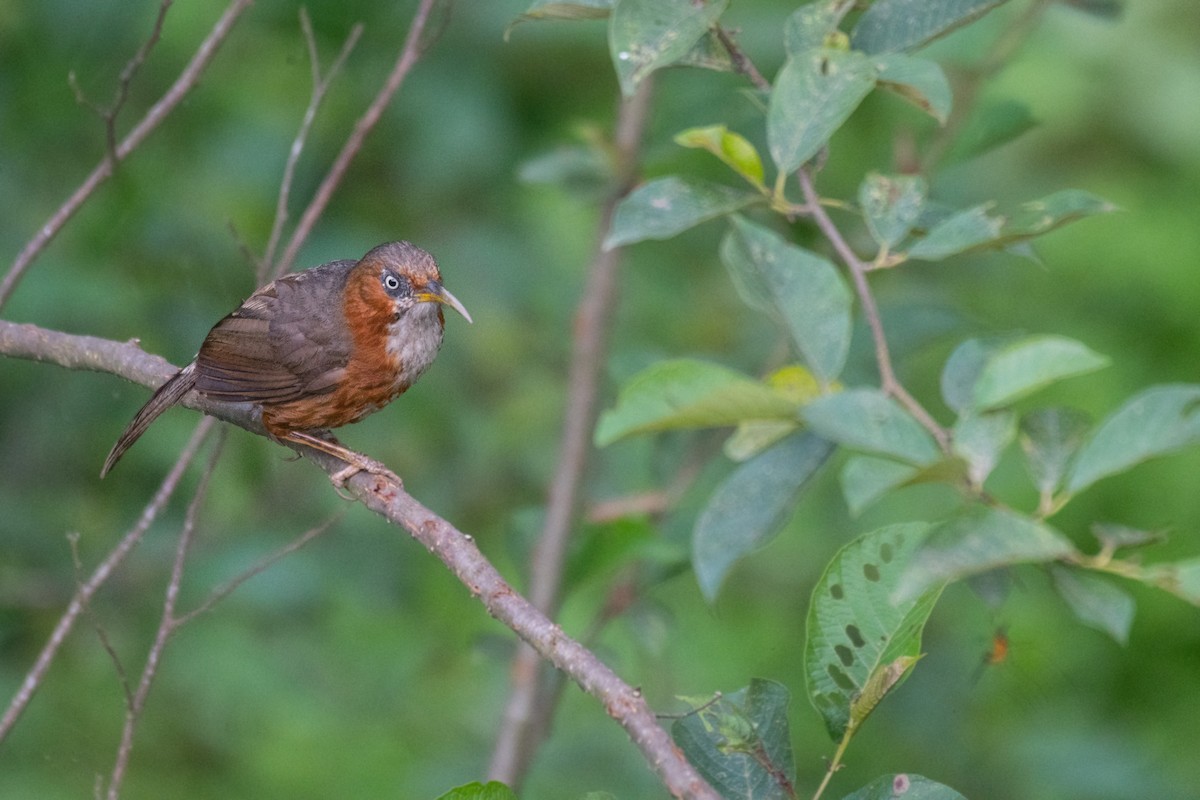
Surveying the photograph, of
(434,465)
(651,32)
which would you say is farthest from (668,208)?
(434,465)

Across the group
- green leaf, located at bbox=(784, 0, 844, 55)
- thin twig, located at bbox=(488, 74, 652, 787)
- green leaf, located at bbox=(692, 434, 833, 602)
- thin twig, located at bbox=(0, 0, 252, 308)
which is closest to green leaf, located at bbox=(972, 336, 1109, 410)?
green leaf, located at bbox=(692, 434, 833, 602)

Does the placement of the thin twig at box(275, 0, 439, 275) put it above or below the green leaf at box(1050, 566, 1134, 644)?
above

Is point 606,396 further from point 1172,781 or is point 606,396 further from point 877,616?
point 877,616

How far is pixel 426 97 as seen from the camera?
176 inches

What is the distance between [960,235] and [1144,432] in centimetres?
55

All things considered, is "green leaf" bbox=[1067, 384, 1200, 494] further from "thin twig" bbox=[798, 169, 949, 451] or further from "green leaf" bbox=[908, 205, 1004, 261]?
"green leaf" bbox=[908, 205, 1004, 261]

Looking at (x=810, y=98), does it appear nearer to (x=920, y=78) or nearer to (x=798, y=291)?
(x=920, y=78)

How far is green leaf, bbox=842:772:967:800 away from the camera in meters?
1.60

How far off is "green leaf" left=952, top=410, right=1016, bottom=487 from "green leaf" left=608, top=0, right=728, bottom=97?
0.80 m

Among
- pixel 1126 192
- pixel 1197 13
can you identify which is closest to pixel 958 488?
pixel 1126 192

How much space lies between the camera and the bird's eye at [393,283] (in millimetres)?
3395

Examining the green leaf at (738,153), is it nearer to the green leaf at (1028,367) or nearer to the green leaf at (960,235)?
the green leaf at (960,235)

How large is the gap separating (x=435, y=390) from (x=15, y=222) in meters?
1.52

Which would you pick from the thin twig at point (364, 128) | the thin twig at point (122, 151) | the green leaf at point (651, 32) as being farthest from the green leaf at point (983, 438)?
the thin twig at point (122, 151)
